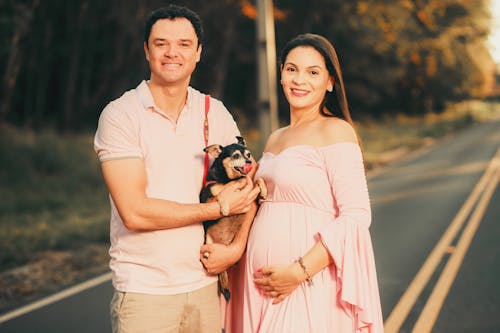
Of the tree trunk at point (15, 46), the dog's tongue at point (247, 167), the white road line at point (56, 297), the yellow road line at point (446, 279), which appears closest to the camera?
the dog's tongue at point (247, 167)

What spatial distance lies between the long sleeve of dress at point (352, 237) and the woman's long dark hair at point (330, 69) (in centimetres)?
35

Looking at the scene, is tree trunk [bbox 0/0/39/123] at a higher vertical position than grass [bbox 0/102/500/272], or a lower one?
higher

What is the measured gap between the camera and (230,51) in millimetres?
31766

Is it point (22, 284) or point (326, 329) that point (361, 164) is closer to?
point (326, 329)

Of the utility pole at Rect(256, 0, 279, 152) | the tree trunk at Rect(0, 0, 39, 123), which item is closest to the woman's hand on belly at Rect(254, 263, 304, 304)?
the utility pole at Rect(256, 0, 279, 152)

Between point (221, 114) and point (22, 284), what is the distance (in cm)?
492

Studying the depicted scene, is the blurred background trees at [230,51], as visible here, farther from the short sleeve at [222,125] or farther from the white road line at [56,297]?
the short sleeve at [222,125]

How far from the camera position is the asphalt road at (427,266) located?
5852 millimetres

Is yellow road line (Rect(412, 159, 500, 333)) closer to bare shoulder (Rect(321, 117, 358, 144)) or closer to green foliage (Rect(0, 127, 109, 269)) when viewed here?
bare shoulder (Rect(321, 117, 358, 144))

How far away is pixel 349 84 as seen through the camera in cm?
3922

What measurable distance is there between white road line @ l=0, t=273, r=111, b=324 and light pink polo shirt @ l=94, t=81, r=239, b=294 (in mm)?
3716

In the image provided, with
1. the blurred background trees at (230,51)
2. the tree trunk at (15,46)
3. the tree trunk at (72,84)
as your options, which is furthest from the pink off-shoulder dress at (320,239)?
the tree trunk at (72,84)

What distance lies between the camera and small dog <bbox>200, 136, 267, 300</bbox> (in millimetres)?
2957

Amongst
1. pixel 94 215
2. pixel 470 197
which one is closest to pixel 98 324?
pixel 94 215
